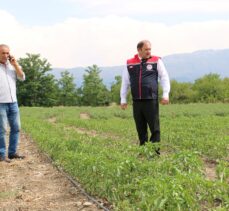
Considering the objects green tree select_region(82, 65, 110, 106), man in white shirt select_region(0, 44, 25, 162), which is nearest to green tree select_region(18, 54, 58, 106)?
green tree select_region(82, 65, 110, 106)

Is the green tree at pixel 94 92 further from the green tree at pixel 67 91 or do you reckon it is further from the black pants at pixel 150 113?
the black pants at pixel 150 113

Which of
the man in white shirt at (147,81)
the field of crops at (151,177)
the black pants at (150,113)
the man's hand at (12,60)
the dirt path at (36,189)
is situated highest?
the man's hand at (12,60)

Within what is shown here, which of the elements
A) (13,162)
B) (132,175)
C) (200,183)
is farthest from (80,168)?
(13,162)

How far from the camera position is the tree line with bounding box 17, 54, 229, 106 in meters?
56.6

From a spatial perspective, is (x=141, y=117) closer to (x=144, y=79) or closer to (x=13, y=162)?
(x=144, y=79)

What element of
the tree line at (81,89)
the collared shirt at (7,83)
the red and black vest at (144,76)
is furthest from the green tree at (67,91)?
the red and black vest at (144,76)

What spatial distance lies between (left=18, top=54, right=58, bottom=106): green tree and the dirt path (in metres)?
52.3

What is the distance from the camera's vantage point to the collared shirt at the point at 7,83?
290 inches

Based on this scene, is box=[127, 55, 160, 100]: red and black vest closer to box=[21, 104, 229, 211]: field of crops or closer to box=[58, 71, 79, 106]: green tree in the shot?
box=[21, 104, 229, 211]: field of crops

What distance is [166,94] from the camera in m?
7.00

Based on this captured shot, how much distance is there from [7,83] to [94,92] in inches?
2148

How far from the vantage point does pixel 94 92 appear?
61906mm

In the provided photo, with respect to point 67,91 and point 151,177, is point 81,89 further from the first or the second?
point 151,177

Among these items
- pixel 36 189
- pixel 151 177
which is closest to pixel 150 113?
pixel 36 189
